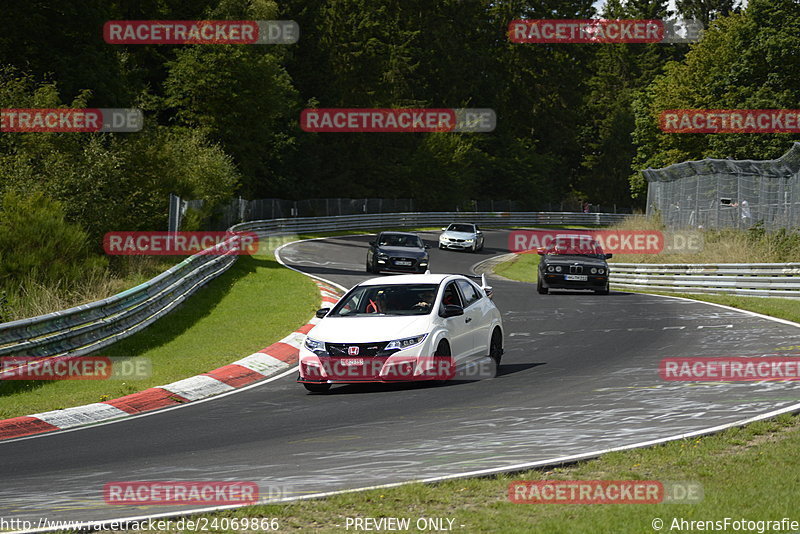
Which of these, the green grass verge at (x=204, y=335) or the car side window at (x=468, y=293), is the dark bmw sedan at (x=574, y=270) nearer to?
the green grass verge at (x=204, y=335)

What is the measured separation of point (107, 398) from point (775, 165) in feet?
73.2

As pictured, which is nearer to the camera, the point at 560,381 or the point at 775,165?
the point at 560,381

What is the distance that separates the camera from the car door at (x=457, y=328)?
13.2m

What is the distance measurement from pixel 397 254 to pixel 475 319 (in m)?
19.7

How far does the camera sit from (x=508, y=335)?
1903 centimetres

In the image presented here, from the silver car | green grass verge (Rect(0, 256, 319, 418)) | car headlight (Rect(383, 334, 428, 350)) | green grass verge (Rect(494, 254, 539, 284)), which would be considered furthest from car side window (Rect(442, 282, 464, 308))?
the silver car

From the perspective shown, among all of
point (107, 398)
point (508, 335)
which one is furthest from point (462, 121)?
point (107, 398)

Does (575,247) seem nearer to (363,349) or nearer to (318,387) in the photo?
(318,387)

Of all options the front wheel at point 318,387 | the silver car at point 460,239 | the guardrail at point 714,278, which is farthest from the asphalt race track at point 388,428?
the silver car at point 460,239

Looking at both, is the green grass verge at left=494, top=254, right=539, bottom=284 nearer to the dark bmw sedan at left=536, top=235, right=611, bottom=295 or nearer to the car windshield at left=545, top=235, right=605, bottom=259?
the car windshield at left=545, top=235, right=605, bottom=259

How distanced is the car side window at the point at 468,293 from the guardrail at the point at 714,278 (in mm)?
13628

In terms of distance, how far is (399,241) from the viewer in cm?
3466

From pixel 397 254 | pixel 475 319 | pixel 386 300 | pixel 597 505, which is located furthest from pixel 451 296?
pixel 397 254

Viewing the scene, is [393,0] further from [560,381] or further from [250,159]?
[560,381]
